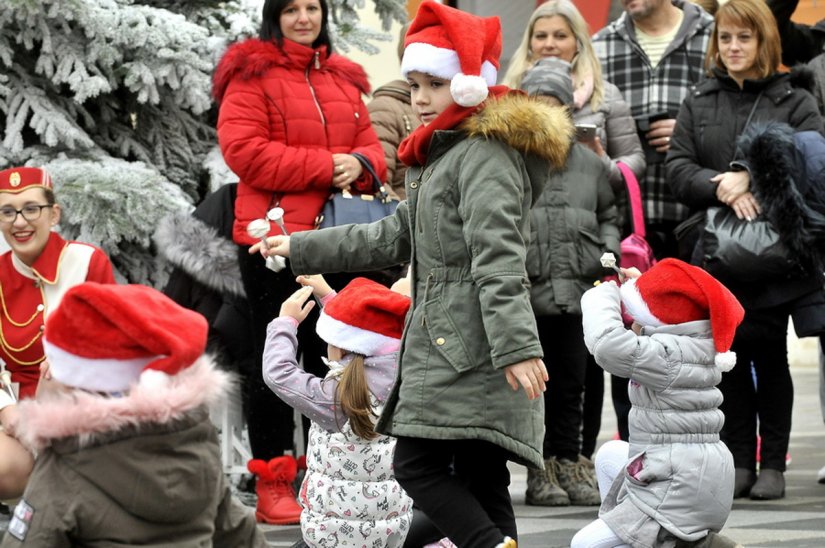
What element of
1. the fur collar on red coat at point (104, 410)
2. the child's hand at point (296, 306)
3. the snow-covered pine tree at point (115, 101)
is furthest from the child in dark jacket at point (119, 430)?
the snow-covered pine tree at point (115, 101)

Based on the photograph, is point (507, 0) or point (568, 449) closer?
point (568, 449)

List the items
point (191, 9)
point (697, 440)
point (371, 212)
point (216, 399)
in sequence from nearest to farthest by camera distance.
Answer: point (216, 399) → point (697, 440) → point (371, 212) → point (191, 9)

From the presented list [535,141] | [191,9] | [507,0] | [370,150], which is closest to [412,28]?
[535,141]

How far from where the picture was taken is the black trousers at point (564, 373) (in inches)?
296

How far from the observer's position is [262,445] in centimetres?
723

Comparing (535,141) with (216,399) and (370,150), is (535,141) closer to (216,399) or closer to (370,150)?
(216,399)

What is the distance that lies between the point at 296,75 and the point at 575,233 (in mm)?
1488

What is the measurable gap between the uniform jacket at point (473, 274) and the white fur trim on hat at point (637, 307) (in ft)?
1.92

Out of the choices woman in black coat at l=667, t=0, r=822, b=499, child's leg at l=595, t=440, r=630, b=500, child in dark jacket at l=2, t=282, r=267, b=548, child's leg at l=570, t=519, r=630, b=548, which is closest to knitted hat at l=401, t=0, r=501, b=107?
child's leg at l=595, t=440, r=630, b=500

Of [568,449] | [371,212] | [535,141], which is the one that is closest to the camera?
[535,141]

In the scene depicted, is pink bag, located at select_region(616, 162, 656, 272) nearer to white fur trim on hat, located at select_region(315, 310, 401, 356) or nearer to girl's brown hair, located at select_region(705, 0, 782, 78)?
girl's brown hair, located at select_region(705, 0, 782, 78)

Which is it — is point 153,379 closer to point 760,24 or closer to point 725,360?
point 725,360

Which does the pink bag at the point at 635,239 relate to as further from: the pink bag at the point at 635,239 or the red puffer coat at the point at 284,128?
the red puffer coat at the point at 284,128

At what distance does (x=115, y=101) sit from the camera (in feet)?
27.0
